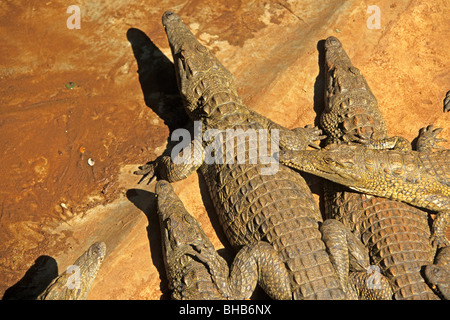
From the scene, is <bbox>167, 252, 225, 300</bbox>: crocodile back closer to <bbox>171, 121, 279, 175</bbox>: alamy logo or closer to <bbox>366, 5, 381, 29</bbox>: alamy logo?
<bbox>171, 121, 279, 175</bbox>: alamy logo

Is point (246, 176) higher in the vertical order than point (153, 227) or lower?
higher

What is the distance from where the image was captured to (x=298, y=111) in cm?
546

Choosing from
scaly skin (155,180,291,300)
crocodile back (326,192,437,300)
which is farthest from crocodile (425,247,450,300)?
scaly skin (155,180,291,300)

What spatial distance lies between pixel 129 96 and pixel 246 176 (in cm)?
217

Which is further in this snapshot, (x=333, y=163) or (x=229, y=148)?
(x=229, y=148)

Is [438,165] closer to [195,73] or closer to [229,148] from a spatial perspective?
[229,148]

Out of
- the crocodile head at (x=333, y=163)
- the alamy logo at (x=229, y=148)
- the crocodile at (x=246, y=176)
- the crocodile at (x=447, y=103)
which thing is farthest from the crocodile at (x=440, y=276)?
the crocodile at (x=447, y=103)

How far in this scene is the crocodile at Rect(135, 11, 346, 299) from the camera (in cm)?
387

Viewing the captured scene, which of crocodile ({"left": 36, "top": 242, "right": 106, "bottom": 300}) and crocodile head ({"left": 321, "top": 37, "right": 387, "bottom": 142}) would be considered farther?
crocodile head ({"left": 321, "top": 37, "right": 387, "bottom": 142})

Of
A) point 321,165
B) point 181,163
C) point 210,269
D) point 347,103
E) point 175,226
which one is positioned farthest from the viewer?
point 347,103

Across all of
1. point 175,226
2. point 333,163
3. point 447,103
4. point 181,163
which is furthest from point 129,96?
point 447,103

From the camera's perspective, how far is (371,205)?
14.5 feet

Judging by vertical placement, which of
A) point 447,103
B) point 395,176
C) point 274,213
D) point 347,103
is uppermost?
point 347,103

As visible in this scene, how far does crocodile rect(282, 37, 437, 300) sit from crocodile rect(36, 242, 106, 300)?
239cm
